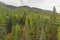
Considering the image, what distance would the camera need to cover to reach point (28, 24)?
120 centimetres

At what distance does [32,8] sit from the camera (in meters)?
1.27

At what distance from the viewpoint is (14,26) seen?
1.17m

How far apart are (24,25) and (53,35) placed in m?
0.19

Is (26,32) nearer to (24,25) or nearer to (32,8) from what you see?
(24,25)

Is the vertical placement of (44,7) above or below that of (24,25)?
above

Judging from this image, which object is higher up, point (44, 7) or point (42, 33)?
point (44, 7)

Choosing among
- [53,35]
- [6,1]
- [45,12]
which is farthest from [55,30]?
[6,1]

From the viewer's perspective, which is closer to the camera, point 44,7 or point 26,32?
point 26,32

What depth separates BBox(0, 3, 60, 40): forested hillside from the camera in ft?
3.84

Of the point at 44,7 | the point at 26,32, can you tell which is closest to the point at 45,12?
the point at 44,7

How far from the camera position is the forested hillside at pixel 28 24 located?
117 centimetres

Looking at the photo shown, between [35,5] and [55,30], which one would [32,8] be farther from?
[55,30]

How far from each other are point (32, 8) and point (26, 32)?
0.18 metres

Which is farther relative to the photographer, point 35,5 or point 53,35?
point 35,5
